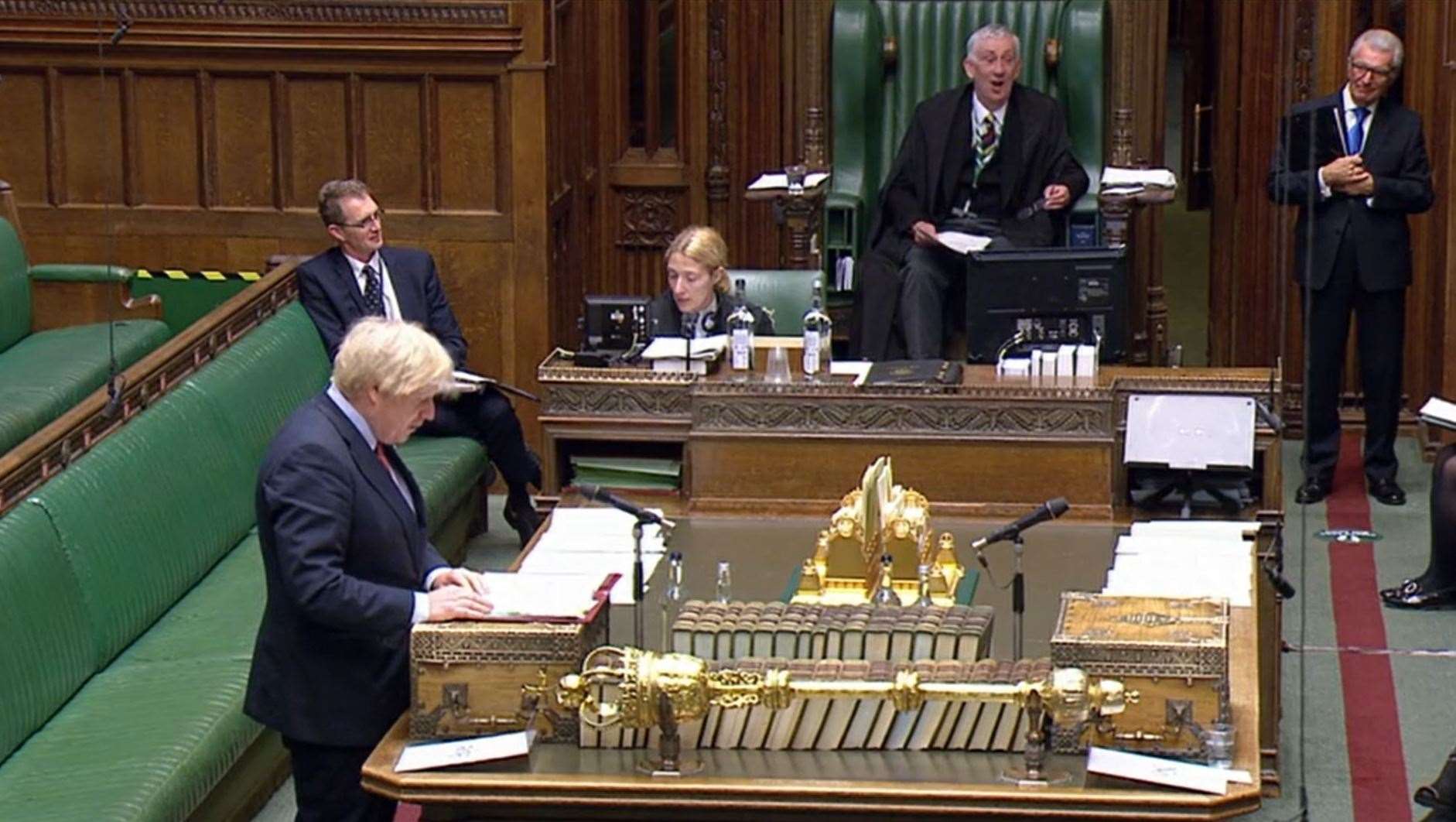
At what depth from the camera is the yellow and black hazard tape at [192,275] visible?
9.23 meters

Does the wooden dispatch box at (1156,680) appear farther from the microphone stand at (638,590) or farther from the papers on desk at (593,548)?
the papers on desk at (593,548)

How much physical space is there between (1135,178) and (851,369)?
2.35m

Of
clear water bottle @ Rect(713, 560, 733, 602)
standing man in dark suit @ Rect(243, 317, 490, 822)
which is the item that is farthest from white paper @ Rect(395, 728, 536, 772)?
clear water bottle @ Rect(713, 560, 733, 602)

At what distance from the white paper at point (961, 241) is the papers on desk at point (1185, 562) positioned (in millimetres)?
2810

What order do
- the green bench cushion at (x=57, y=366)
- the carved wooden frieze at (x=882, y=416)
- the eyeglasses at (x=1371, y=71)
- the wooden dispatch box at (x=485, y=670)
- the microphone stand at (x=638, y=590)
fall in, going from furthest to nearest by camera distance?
the eyeglasses at (x=1371, y=71)
the green bench cushion at (x=57, y=366)
the carved wooden frieze at (x=882, y=416)
the microphone stand at (x=638, y=590)
the wooden dispatch box at (x=485, y=670)

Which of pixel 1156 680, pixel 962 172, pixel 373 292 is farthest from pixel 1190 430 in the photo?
pixel 962 172

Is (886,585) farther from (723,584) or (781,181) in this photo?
(781,181)

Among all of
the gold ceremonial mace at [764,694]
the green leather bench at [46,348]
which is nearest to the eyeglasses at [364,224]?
the green leather bench at [46,348]

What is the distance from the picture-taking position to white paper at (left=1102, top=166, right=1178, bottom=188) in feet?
29.5

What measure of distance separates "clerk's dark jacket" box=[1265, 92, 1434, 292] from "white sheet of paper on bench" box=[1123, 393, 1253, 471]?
7.65ft

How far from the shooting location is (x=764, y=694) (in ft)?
15.0

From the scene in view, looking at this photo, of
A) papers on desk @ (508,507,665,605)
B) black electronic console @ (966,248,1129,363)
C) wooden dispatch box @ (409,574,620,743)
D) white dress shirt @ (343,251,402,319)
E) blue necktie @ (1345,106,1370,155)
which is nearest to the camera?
wooden dispatch box @ (409,574,620,743)

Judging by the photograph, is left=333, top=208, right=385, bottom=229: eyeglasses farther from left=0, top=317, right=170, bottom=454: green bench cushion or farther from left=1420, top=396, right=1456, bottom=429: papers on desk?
left=1420, top=396, right=1456, bottom=429: papers on desk

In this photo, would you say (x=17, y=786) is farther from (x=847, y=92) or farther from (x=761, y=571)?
(x=847, y=92)
